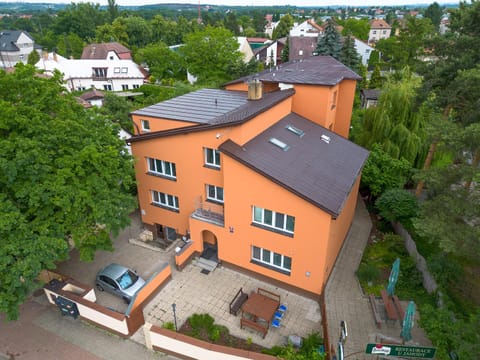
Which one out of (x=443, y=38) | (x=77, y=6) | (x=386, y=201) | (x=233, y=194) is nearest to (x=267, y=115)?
(x=233, y=194)

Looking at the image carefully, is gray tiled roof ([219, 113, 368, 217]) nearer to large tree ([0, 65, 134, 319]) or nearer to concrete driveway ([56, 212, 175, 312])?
large tree ([0, 65, 134, 319])

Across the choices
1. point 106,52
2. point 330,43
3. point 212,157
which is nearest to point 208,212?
point 212,157

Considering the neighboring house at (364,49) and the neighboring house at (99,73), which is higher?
the neighboring house at (364,49)

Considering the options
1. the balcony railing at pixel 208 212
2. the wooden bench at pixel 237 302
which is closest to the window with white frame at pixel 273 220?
the balcony railing at pixel 208 212

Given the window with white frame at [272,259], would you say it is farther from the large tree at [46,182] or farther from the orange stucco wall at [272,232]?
the large tree at [46,182]

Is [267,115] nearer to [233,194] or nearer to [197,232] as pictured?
[233,194]

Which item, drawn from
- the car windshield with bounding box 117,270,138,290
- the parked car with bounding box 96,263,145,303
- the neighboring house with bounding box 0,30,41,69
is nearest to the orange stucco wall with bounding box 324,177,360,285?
the parked car with bounding box 96,263,145,303

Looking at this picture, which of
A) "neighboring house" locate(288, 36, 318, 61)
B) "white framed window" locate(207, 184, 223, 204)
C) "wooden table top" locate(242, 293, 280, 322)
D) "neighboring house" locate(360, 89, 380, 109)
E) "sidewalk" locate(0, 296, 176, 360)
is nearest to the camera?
"sidewalk" locate(0, 296, 176, 360)
